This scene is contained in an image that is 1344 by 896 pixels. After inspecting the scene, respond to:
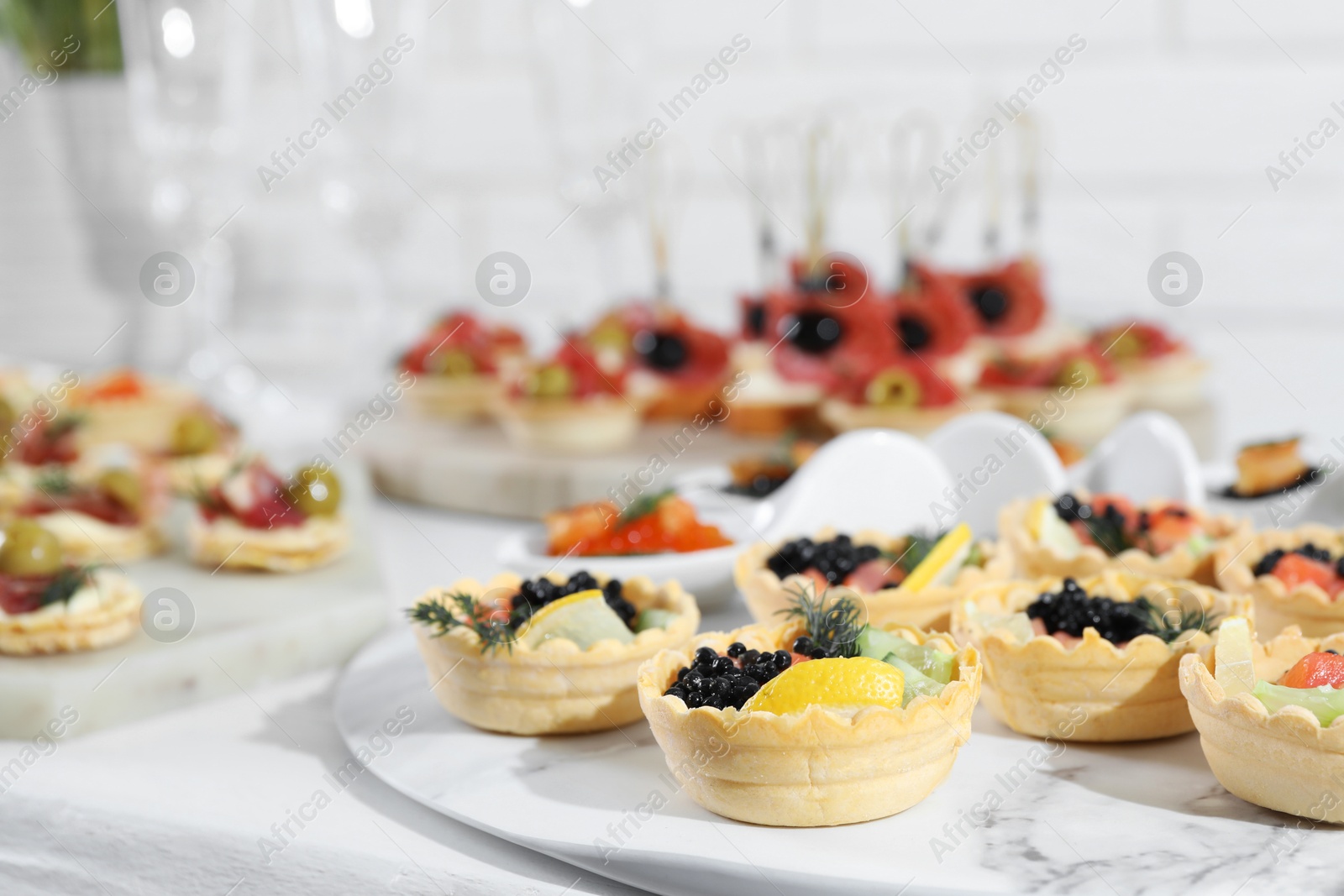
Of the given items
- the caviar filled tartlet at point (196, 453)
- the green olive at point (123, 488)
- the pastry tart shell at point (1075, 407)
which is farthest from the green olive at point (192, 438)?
the pastry tart shell at point (1075, 407)

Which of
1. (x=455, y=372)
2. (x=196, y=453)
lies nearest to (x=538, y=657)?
(x=196, y=453)

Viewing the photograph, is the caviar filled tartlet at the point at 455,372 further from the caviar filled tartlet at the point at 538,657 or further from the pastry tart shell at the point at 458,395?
the caviar filled tartlet at the point at 538,657

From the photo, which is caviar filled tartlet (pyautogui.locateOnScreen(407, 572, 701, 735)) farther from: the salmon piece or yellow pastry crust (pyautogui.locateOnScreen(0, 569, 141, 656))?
the salmon piece

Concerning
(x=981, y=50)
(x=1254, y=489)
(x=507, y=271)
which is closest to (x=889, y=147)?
A: (x=981, y=50)

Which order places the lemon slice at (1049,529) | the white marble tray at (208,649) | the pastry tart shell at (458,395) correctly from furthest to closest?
the pastry tart shell at (458,395) < the lemon slice at (1049,529) < the white marble tray at (208,649)

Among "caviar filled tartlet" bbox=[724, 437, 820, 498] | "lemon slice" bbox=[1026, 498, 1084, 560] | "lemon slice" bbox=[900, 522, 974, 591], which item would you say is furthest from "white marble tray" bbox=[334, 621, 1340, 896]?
"caviar filled tartlet" bbox=[724, 437, 820, 498]

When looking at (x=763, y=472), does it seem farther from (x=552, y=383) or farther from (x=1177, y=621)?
(x=1177, y=621)
